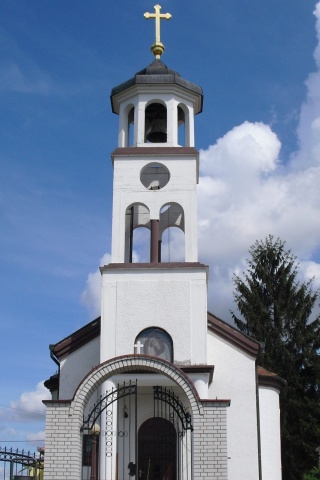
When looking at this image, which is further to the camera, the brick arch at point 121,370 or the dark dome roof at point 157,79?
the dark dome roof at point 157,79

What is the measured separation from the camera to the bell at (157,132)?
821 inches

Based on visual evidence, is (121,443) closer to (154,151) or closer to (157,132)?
(154,151)

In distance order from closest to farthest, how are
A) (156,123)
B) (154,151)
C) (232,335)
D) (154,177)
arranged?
1. (232,335)
2. (154,151)
3. (154,177)
4. (156,123)

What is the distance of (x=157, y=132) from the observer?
2086 centimetres

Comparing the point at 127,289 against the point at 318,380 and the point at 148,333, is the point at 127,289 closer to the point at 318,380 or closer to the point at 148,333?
the point at 148,333

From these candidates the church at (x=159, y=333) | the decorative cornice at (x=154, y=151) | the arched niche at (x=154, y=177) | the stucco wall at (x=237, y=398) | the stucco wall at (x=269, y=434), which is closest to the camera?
the church at (x=159, y=333)

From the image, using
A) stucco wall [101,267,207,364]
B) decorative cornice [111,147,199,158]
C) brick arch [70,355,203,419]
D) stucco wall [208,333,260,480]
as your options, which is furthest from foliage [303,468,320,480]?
decorative cornice [111,147,199,158]

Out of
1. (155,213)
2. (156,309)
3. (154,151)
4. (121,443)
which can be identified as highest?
(154,151)

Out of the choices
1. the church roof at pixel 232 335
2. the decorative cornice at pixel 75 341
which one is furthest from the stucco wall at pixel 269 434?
the decorative cornice at pixel 75 341

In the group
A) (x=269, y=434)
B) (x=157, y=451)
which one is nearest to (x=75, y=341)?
(x=157, y=451)

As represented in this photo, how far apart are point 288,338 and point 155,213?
15.2 metres

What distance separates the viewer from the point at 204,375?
17.6 metres

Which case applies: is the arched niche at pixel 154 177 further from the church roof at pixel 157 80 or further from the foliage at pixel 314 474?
the foliage at pixel 314 474

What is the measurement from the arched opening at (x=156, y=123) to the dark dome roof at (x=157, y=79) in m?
0.90
